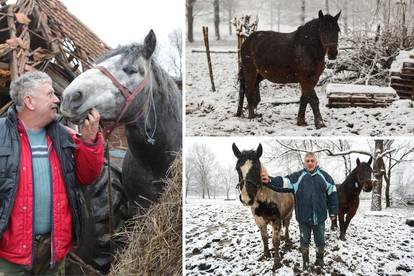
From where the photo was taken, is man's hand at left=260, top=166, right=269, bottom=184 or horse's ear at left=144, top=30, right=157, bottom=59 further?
horse's ear at left=144, top=30, right=157, bottom=59

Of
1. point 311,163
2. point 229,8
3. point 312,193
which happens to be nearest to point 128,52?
point 229,8

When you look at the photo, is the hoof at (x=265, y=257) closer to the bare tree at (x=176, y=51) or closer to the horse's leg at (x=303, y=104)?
the horse's leg at (x=303, y=104)

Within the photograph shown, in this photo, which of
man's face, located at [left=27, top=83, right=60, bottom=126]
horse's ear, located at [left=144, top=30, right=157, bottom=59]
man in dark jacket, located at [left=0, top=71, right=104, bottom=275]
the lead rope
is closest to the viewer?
man in dark jacket, located at [left=0, top=71, right=104, bottom=275]

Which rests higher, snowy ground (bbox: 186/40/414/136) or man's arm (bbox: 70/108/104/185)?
snowy ground (bbox: 186/40/414/136)

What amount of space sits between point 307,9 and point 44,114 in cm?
173

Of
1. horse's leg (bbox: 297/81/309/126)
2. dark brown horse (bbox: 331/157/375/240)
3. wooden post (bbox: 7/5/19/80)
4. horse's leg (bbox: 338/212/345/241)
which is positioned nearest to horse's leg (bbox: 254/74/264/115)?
horse's leg (bbox: 297/81/309/126)

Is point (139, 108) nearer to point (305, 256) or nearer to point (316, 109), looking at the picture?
point (316, 109)

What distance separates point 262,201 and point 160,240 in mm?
714

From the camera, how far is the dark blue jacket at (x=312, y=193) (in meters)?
3.20

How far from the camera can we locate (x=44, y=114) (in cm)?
281

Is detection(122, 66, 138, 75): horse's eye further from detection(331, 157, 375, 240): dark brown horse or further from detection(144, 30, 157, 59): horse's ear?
detection(331, 157, 375, 240): dark brown horse

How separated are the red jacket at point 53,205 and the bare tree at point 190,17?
3.29 ft

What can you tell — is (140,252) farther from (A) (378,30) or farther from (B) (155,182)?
(A) (378,30)

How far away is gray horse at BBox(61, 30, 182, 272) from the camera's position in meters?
3.21
